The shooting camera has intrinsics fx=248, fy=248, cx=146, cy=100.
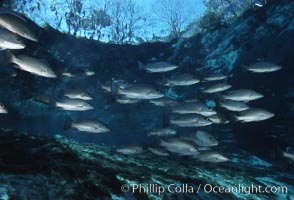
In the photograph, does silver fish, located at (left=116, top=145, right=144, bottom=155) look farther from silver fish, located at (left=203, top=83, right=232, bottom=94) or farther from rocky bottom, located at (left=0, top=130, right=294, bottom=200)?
silver fish, located at (left=203, top=83, right=232, bottom=94)

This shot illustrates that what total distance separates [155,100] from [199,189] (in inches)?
255

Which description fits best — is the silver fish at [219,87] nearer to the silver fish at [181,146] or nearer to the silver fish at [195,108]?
the silver fish at [195,108]

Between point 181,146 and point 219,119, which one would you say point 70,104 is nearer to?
point 181,146

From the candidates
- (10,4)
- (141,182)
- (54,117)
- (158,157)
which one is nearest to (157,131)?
(158,157)

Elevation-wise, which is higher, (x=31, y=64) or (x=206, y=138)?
(x=31, y=64)

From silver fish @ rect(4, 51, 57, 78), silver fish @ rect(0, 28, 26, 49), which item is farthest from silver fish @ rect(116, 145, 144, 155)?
silver fish @ rect(0, 28, 26, 49)

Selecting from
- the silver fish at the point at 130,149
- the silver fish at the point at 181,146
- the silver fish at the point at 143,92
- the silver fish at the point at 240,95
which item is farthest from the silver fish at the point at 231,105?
the silver fish at the point at 130,149

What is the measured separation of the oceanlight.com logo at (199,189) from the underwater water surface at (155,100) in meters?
0.04

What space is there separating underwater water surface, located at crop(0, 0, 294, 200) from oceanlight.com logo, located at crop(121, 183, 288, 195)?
0.04 metres

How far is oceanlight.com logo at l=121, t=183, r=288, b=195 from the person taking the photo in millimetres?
5293

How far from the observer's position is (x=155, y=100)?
12.2 meters

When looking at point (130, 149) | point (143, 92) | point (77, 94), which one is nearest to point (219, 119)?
point (143, 92)

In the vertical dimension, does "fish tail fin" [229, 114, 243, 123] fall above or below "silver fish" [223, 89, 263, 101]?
below

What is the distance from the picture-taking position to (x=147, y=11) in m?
15.0
